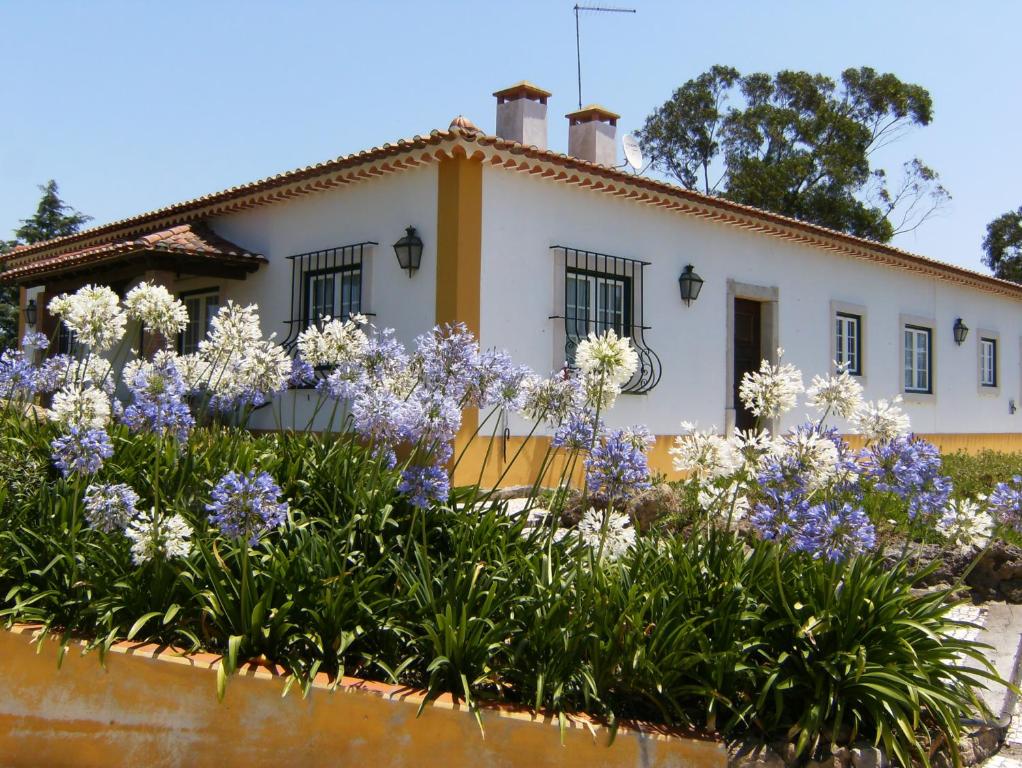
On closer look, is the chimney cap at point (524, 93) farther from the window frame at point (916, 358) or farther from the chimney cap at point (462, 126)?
the window frame at point (916, 358)

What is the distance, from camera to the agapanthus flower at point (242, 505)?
3.24 m

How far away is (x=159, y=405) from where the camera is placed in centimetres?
409

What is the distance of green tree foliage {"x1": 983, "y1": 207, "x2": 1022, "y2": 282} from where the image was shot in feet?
111

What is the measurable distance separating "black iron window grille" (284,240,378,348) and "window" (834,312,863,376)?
717 centimetres

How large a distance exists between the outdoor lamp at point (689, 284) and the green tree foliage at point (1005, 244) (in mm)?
27964

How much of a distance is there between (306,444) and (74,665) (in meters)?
1.79

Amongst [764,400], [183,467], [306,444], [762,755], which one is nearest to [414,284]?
[306,444]

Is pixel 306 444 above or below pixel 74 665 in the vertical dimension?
above

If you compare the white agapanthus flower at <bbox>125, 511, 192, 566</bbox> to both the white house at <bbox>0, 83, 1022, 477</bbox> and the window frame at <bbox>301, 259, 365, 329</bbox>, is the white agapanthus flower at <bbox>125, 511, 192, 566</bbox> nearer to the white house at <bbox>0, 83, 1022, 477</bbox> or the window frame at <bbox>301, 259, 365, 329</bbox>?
the white house at <bbox>0, 83, 1022, 477</bbox>

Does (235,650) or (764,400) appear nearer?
(235,650)

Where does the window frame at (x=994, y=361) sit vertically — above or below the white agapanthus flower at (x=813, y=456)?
above

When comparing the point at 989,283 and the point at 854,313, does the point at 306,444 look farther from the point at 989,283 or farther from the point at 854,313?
the point at 989,283

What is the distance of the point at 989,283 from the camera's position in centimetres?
1631

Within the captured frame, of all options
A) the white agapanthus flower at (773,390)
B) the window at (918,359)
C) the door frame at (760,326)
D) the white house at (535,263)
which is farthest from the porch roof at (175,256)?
the window at (918,359)
